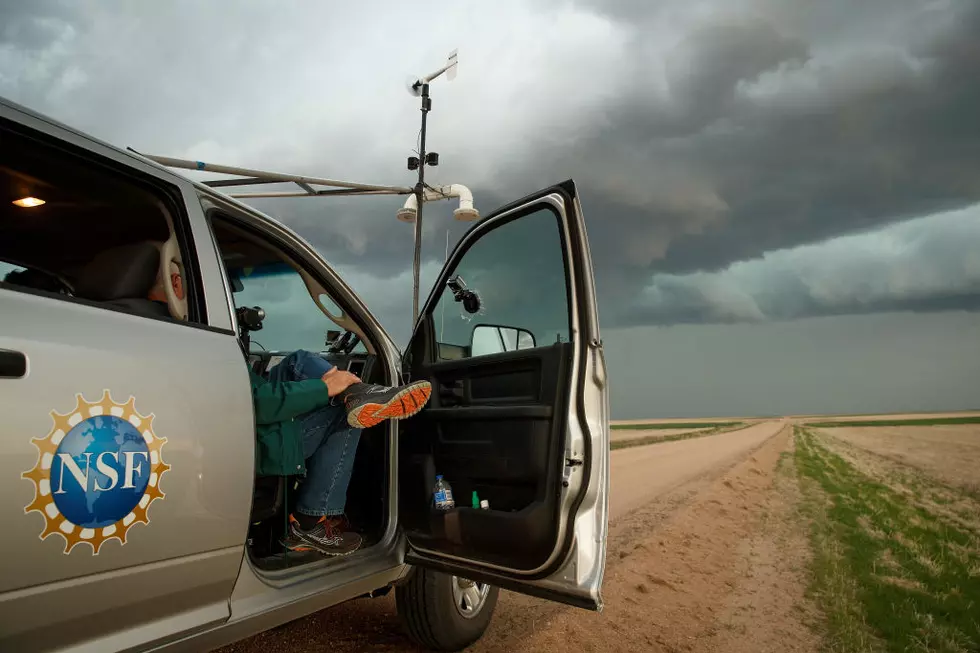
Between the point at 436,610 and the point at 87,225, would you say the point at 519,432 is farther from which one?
the point at 87,225

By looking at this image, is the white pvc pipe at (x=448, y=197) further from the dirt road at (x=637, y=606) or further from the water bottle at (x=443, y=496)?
the water bottle at (x=443, y=496)

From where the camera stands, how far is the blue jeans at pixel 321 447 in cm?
309

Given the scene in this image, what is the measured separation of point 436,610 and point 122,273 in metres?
2.20

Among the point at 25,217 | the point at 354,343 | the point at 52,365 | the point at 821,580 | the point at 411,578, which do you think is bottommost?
the point at 821,580

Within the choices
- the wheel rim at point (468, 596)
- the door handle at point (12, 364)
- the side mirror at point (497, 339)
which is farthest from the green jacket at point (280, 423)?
the wheel rim at point (468, 596)

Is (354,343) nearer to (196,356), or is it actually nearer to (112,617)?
(196,356)

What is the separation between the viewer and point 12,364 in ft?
5.41

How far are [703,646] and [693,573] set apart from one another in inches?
75.2

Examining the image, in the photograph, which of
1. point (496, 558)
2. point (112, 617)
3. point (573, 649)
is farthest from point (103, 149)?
point (573, 649)

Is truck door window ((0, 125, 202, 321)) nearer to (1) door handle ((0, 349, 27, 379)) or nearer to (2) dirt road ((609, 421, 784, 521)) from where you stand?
(1) door handle ((0, 349, 27, 379))

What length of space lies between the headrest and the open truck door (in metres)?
1.42

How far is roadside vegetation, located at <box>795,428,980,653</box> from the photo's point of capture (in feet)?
15.9

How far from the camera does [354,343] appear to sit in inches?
157

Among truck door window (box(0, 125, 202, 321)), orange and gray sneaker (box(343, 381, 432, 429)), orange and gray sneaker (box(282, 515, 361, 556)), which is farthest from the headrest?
orange and gray sneaker (box(282, 515, 361, 556))
